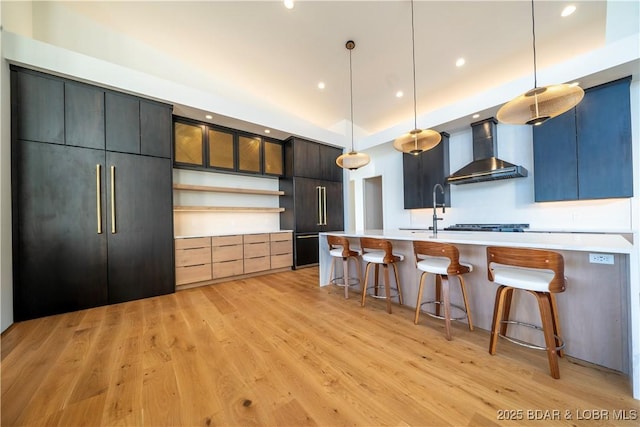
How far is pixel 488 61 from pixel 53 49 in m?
5.90

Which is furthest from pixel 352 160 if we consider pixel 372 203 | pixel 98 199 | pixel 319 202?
pixel 372 203

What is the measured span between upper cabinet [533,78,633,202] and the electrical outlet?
2.22m

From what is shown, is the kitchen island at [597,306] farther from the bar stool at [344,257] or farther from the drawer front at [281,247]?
the drawer front at [281,247]

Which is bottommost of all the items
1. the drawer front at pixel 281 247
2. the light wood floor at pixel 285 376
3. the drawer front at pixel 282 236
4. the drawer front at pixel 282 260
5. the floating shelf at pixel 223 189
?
the light wood floor at pixel 285 376

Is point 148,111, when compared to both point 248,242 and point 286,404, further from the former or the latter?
point 286,404

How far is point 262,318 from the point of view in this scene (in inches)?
93.4

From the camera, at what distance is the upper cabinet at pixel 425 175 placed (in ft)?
14.5

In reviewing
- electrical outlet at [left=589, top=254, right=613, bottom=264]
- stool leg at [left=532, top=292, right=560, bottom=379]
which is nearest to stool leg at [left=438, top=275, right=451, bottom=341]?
stool leg at [left=532, top=292, right=560, bottom=379]

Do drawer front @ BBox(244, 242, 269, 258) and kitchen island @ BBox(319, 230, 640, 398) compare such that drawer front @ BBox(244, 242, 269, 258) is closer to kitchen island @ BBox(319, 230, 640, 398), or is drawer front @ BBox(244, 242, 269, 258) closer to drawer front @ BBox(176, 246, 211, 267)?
drawer front @ BBox(176, 246, 211, 267)

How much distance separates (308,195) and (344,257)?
2.31m

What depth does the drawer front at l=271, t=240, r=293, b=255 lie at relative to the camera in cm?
439

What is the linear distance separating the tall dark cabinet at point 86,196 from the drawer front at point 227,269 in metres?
0.64

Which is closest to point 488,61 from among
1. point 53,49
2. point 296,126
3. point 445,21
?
point 445,21

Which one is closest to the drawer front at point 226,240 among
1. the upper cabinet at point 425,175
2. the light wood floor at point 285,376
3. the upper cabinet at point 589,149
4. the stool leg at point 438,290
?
the light wood floor at point 285,376
